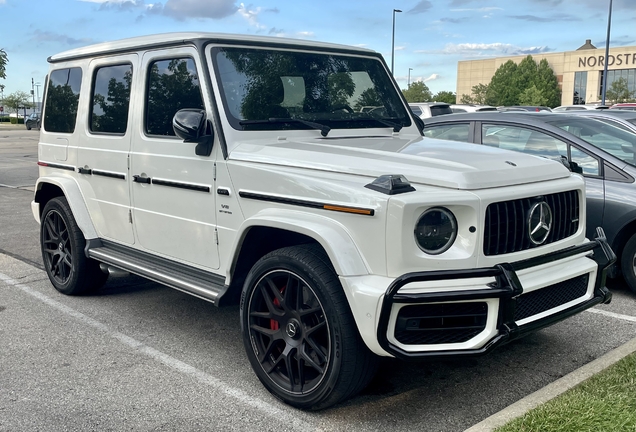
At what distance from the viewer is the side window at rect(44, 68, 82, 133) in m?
5.61

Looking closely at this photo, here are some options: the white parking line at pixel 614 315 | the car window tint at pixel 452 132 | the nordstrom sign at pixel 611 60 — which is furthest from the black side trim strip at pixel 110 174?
the nordstrom sign at pixel 611 60

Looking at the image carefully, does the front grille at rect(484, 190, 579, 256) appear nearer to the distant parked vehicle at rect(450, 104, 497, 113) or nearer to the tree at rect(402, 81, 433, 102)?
the distant parked vehicle at rect(450, 104, 497, 113)

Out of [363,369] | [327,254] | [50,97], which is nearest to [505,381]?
[363,369]

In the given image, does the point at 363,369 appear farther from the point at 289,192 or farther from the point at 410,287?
the point at 289,192

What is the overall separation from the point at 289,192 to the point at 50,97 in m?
3.43

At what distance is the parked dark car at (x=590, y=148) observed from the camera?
5703 millimetres

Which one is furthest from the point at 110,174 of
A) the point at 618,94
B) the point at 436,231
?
the point at 618,94

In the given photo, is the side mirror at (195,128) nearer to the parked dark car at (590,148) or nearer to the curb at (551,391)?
the curb at (551,391)

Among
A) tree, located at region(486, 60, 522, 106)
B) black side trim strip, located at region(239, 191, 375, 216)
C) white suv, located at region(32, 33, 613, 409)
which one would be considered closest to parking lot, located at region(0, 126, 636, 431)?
white suv, located at region(32, 33, 613, 409)

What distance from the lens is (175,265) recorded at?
14.7ft

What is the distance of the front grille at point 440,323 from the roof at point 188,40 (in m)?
2.24

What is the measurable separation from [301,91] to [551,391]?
243cm

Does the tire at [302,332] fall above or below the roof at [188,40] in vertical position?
below

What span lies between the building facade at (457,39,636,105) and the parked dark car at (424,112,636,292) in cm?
7636
